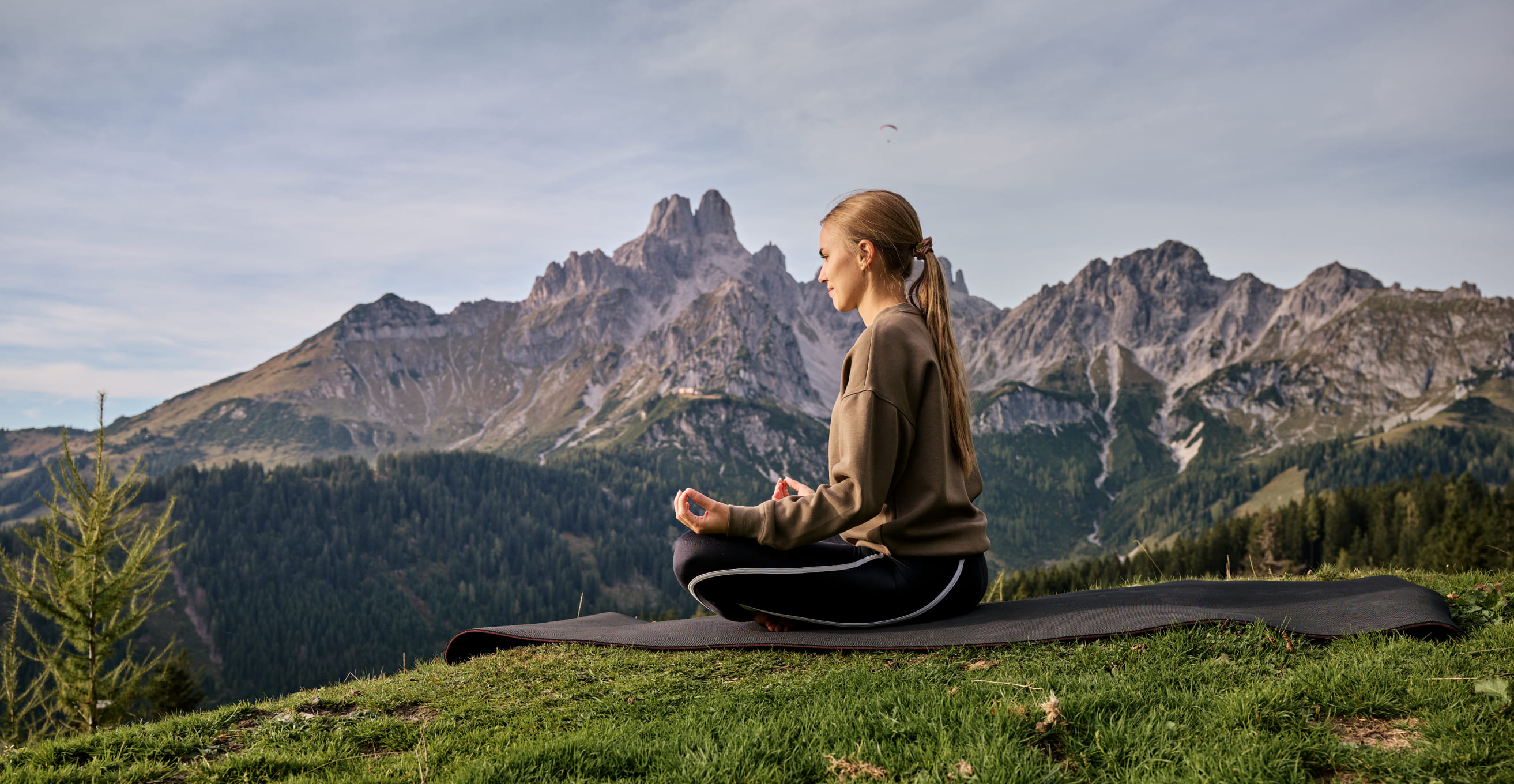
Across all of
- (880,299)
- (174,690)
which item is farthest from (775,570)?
(174,690)

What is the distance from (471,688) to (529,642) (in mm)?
1892

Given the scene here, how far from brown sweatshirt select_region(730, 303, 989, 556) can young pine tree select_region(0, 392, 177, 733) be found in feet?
67.4

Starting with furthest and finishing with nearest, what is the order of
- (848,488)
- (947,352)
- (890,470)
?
(947,352) < (890,470) < (848,488)

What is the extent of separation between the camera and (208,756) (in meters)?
4.88

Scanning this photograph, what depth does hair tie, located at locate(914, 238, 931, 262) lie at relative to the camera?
6.70 metres

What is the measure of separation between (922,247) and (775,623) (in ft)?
12.2

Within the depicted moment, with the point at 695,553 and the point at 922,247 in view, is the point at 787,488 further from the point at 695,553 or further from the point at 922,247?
the point at 922,247

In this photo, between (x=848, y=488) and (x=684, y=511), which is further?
(x=684, y=511)

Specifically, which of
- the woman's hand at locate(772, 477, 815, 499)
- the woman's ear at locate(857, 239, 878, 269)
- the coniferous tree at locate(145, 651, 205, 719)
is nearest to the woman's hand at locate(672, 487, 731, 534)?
the woman's hand at locate(772, 477, 815, 499)

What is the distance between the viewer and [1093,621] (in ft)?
20.9

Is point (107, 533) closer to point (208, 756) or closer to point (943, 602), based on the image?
point (208, 756)

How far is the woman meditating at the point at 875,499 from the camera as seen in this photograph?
5.88 m

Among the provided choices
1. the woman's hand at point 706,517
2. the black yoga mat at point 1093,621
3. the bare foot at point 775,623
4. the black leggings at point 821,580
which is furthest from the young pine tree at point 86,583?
the woman's hand at point 706,517

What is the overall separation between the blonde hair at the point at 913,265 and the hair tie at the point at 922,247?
16mm
